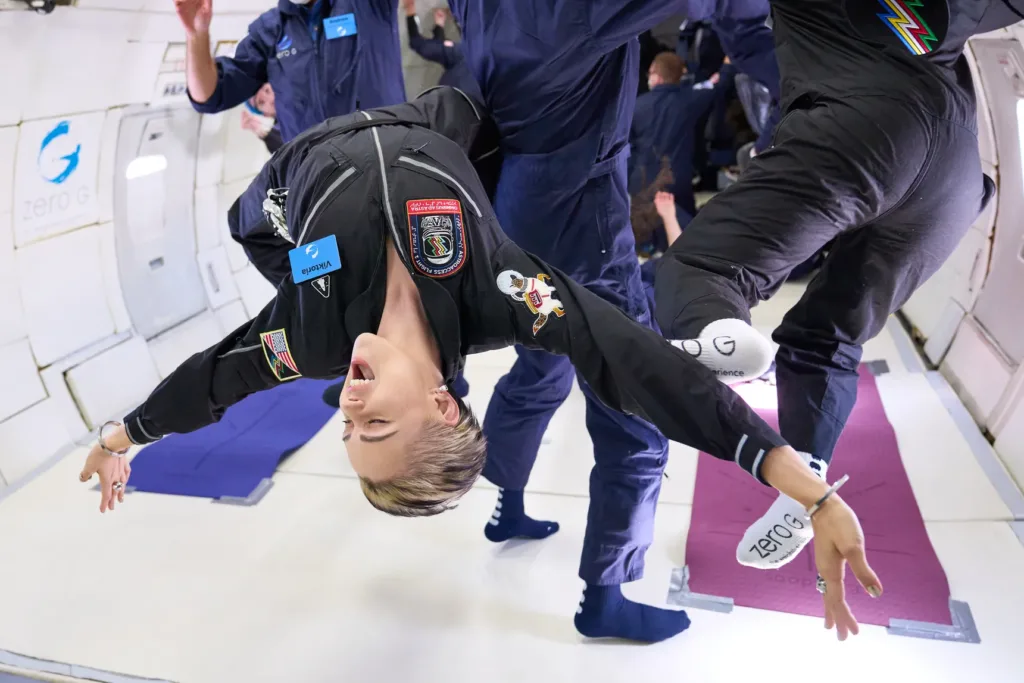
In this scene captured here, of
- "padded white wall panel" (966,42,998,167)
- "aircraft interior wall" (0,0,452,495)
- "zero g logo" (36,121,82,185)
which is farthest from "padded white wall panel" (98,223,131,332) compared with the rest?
"padded white wall panel" (966,42,998,167)

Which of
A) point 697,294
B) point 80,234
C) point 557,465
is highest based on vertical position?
point 697,294

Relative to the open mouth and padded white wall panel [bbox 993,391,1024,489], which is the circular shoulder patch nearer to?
the open mouth

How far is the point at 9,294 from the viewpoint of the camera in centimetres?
318

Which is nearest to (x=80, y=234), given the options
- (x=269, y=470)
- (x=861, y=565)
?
(x=269, y=470)

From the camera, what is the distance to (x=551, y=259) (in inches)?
85.0

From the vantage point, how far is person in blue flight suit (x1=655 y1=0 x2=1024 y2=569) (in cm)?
155

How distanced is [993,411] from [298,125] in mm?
3153

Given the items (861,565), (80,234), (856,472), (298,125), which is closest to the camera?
(861,565)

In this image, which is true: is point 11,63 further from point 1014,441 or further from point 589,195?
point 1014,441

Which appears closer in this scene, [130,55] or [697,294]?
[697,294]

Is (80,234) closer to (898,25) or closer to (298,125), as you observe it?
(298,125)

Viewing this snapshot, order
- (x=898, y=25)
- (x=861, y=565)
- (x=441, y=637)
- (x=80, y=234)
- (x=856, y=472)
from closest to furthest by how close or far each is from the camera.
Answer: (x=861, y=565)
(x=898, y=25)
(x=441, y=637)
(x=856, y=472)
(x=80, y=234)

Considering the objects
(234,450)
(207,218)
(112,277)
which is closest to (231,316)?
(207,218)

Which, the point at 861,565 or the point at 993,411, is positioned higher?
the point at 861,565
